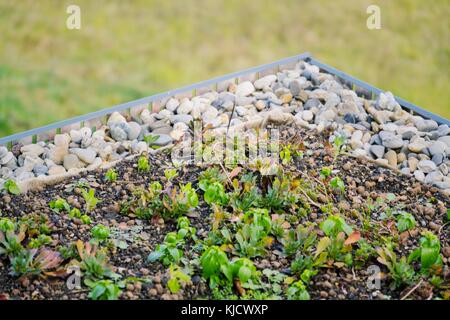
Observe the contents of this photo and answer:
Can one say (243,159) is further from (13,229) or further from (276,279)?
(13,229)

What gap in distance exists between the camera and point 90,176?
3688 mm

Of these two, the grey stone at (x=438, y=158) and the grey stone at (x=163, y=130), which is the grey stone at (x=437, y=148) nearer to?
the grey stone at (x=438, y=158)

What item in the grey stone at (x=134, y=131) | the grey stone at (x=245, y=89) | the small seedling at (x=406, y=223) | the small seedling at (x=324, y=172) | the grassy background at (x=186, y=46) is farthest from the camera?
the grassy background at (x=186, y=46)

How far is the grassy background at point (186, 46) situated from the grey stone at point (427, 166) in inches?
56.6

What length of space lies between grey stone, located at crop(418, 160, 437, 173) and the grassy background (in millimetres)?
1438

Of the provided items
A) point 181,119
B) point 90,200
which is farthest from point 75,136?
point 90,200

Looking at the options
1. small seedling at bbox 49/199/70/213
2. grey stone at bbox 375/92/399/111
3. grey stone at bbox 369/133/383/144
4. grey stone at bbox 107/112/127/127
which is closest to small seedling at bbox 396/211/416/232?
grey stone at bbox 369/133/383/144

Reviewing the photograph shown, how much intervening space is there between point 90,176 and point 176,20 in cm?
237

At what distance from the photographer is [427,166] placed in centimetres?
392

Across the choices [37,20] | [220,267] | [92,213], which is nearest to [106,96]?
[37,20]

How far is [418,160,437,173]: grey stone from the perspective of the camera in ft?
12.8

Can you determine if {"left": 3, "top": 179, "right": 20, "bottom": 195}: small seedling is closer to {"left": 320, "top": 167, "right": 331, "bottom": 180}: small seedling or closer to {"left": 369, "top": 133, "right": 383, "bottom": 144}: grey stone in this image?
{"left": 320, "top": 167, "right": 331, "bottom": 180}: small seedling

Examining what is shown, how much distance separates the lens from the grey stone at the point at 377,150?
4020 millimetres

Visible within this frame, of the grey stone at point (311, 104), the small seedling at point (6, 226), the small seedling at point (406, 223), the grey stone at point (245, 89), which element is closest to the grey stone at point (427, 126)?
the grey stone at point (311, 104)
